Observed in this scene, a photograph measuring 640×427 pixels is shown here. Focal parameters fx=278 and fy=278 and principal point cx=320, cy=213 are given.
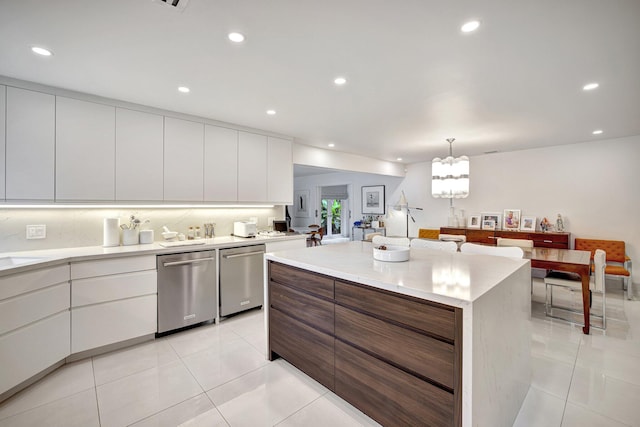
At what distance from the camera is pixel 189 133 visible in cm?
330

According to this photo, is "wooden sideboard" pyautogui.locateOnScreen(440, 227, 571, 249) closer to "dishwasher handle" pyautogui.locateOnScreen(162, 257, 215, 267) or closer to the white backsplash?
the white backsplash

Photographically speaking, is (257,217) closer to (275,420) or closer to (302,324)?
(302,324)

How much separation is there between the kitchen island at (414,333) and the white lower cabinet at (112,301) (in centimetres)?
143

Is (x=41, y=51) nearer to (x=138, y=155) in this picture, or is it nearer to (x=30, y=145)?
(x=30, y=145)

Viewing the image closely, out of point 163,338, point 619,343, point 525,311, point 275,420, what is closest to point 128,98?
point 163,338

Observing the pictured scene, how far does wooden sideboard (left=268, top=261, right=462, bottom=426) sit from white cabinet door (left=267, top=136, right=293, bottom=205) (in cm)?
201

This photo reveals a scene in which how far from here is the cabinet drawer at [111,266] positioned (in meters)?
2.39

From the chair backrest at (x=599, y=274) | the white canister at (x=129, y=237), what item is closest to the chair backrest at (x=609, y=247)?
the chair backrest at (x=599, y=274)

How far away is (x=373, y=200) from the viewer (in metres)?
7.92

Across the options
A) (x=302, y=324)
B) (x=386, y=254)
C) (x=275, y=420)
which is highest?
(x=386, y=254)

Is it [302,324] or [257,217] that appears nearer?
[302,324]

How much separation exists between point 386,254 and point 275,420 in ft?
4.27

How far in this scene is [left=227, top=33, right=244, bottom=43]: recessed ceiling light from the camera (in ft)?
5.79

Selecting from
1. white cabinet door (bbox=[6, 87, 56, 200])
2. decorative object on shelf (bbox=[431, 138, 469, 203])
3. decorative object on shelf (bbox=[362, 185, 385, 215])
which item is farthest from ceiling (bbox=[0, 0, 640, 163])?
decorative object on shelf (bbox=[362, 185, 385, 215])
